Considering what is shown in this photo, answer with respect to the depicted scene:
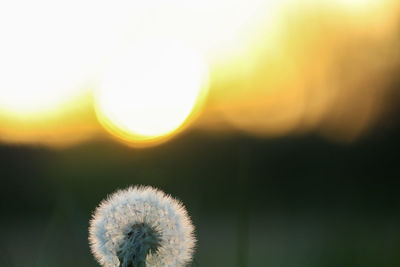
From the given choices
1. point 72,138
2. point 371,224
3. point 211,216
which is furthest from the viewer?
point 72,138

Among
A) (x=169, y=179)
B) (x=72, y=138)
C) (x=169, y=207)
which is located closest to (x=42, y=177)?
(x=72, y=138)

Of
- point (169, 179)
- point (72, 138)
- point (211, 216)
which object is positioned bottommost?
point (211, 216)

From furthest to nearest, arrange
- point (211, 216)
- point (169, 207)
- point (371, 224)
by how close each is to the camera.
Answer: point (211, 216)
point (371, 224)
point (169, 207)

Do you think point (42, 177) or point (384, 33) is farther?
point (42, 177)

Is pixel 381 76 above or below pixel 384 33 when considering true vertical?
below

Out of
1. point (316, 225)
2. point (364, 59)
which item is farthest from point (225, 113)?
point (316, 225)

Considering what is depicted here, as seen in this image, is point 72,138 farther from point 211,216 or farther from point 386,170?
point 386,170
